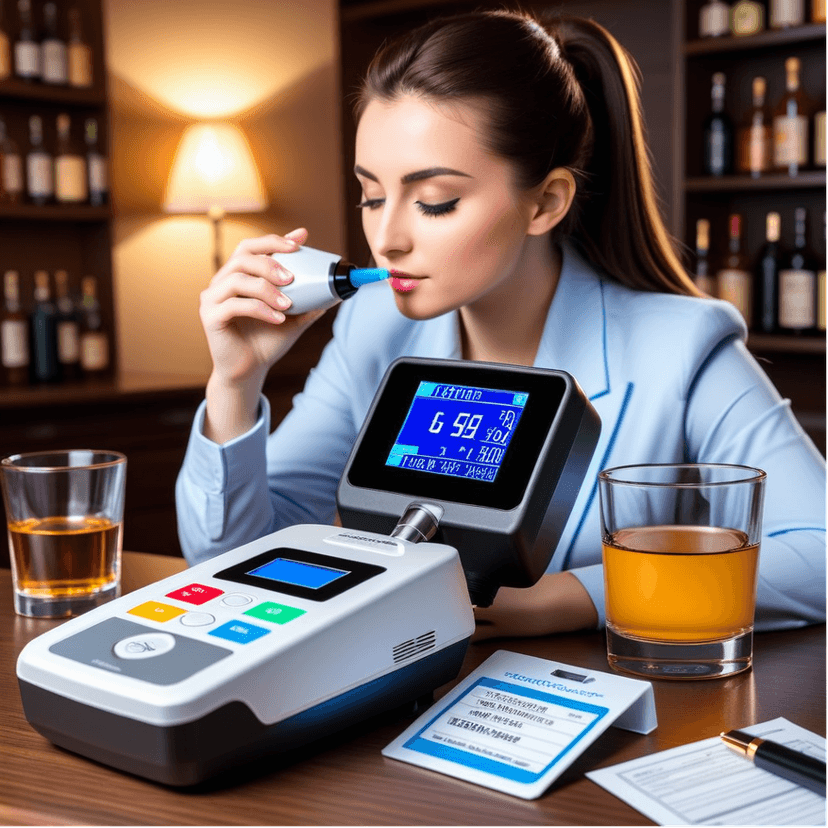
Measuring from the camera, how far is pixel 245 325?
1223 mm

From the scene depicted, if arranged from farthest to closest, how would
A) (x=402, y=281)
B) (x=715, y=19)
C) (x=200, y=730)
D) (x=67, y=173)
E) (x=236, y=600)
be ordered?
(x=67, y=173), (x=715, y=19), (x=402, y=281), (x=236, y=600), (x=200, y=730)

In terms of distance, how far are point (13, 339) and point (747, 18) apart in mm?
2370

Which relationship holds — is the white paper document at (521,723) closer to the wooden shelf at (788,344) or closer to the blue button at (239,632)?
the blue button at (239,632)

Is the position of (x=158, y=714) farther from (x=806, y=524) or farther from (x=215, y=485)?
(x=806, y=524)

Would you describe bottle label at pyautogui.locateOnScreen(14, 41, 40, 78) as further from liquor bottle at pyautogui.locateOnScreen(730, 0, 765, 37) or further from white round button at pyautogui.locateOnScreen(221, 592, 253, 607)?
white round button at pyautogui.locateOnScreen(221, 592, 253, 607)

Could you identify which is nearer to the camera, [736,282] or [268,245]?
[268,245]

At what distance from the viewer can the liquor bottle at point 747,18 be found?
3.12m

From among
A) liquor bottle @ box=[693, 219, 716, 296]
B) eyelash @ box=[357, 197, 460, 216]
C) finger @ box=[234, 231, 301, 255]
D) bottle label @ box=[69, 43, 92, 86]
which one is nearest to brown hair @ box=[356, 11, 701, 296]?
eyelash @ box=[357, 197, 460, 216]

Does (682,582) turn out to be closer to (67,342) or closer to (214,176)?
(67,342)

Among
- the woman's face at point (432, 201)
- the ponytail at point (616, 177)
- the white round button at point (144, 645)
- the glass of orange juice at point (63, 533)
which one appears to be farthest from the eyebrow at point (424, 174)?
the white round button at point (144, 645)

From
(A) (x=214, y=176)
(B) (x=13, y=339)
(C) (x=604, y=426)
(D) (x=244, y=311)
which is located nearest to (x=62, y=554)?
(D) (x=244, y=311)

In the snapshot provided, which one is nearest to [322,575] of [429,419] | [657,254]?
[429,419]

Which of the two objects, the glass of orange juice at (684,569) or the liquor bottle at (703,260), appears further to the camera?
the liquor bottle at (703,260)

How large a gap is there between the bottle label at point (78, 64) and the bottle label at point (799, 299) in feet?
7.45
